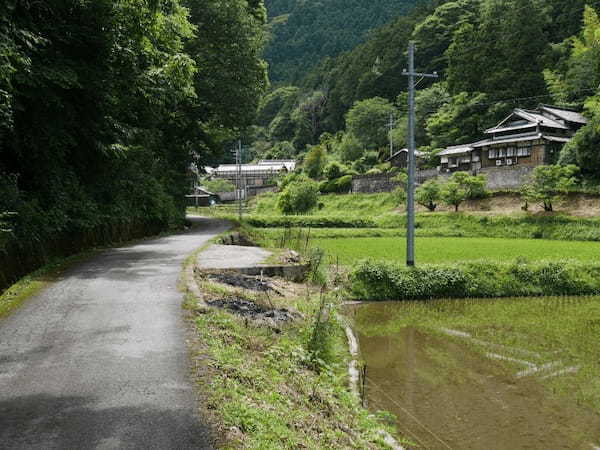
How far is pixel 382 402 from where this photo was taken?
7.09 m

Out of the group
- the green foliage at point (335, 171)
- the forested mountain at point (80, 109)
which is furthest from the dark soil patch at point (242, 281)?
the green foliage at point (335, 171)

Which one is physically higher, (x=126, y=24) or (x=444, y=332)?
(x=126, y=24)

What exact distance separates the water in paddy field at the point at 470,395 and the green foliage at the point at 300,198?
37.5 meters

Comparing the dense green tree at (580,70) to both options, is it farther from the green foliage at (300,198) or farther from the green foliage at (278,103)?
the green foliage at (278,103)

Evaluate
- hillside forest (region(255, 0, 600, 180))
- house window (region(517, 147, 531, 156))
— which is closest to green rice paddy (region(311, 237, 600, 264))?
hillside forest (region(255, 0, 600, 180))

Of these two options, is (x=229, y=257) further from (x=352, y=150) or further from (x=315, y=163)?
(x=352, y=150)

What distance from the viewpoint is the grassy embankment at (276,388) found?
4098mm

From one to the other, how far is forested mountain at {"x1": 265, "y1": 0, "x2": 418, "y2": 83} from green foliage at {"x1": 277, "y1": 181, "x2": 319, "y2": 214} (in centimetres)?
6890

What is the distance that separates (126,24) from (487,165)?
41.3 m

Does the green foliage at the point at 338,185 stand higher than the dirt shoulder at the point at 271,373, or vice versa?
the green foliage at the point at 338,185

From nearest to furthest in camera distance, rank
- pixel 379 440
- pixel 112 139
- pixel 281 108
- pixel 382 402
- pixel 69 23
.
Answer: pixel 379 440
pixel 382 402
pixel 69 23
pixel 112 139
pixel 281 108

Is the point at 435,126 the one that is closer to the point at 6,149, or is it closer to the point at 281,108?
the point at 6,149

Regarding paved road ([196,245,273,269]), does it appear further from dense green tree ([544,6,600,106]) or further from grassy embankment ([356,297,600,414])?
dense green tree ([544,6,600,106])

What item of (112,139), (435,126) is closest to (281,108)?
(435,126)
